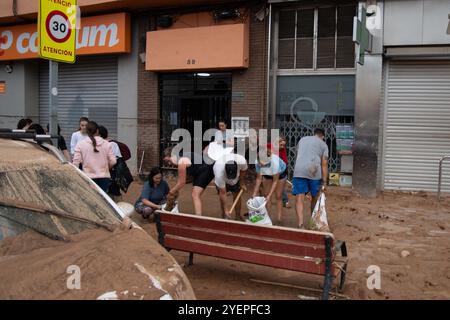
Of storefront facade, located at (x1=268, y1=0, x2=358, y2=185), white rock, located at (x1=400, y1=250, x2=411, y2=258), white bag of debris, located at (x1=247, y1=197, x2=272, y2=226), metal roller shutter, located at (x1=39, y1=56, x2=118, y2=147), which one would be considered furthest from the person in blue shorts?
metal roller shutter, located at (x1=39, y1=56, x2=118, y2=147)

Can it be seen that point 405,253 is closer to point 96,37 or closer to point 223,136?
point 223,136

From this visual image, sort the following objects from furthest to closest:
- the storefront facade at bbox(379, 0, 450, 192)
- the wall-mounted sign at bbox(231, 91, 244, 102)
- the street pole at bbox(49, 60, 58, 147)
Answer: the wall-mounted sign at bbox(231, 91, 244, 102)
the storefront facade at bbox(379, 0, 450, 192)
the street pole at bbox(49, 60, 58, 147)

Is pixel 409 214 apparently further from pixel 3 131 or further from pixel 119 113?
pixel 119 113

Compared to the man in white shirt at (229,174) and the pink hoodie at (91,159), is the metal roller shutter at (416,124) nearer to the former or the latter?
the man in white shirt at (229,174)

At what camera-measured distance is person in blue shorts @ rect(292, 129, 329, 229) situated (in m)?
7.63

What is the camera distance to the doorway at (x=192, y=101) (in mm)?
13023

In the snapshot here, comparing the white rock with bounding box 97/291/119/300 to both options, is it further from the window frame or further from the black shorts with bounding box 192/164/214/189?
the window frame

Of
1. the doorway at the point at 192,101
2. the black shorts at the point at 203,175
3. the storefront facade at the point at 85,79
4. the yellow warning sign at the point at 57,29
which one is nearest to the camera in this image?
the yellow warning sign at the point at 57,29

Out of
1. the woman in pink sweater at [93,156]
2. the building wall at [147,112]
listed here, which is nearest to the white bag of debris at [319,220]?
the woman in pink sweater at [93,156]

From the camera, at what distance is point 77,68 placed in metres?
A: 15.3

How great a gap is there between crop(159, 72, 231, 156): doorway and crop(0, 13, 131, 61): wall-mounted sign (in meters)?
1.58

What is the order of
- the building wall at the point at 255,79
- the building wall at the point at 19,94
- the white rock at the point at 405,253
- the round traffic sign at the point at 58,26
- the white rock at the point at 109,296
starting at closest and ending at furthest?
1. the white rock at the point at 109,296
2. the round traffic sign at the point at 58,26
3. the white rock at the point at 405,253
4. the building wall at the point at 255,79
5. the building wall at the point at 19,94

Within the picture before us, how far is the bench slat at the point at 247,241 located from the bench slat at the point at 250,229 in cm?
4
